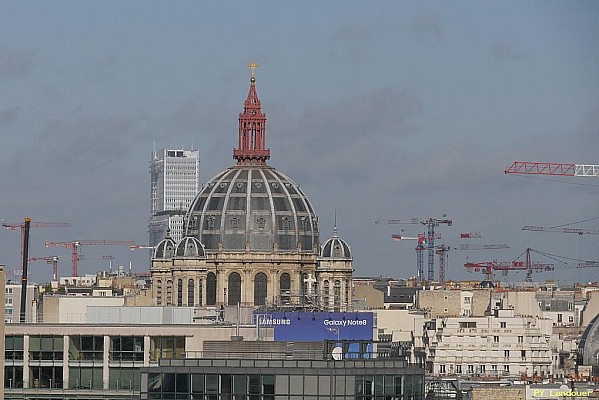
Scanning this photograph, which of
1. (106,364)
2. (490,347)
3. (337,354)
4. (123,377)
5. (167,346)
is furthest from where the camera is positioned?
(490,347)

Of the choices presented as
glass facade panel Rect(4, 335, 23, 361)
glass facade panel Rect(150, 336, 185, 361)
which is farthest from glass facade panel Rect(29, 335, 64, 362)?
glass facade panel Rect(150, 336, 185, 361)

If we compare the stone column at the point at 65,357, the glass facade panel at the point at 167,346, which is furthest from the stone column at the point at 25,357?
the glass facade panel at the point at 167,346

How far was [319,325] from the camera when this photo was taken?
155375mm

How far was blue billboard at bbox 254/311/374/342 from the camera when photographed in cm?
14275

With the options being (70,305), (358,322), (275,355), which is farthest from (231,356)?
(70,305)

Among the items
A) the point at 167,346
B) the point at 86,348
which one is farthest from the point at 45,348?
the point at 167,346

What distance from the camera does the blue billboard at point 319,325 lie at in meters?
143

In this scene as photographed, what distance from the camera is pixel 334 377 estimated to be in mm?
67250

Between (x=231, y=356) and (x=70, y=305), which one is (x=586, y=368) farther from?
(x=231, y=356)

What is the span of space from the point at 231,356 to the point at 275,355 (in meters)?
1.69

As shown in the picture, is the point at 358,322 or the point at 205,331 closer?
the point at 205,331

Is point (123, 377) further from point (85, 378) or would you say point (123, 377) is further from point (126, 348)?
point (126, 348)

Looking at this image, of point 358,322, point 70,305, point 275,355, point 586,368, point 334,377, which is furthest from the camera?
point 70,305

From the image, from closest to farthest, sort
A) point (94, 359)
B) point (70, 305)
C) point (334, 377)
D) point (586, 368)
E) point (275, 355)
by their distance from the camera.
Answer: point (334, 377), point (275, 355), point (94, 359), point (586, 368), point (70, 305)
